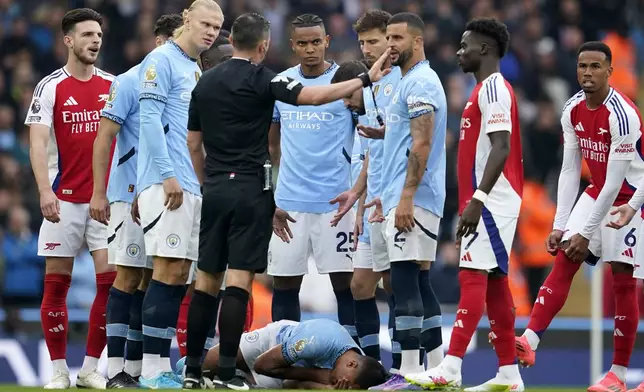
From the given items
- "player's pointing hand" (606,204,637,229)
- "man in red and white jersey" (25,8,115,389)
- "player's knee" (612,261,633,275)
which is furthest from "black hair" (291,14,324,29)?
"player's knee" (612,261,633,275)

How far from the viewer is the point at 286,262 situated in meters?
11.5

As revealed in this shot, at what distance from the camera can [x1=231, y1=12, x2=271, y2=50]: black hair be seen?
386 inches

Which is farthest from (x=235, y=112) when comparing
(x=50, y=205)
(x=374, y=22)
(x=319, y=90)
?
(x=374, y=22)

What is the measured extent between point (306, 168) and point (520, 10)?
39.6 ft

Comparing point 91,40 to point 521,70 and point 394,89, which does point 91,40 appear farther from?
point 521,70

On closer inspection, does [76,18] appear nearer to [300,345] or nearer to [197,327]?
[197,327]

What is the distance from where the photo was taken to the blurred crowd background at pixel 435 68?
56.2 feet

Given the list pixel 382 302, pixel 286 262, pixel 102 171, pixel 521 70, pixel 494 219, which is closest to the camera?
pixel 494 219

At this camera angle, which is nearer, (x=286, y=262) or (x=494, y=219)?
(x=494, y=219)

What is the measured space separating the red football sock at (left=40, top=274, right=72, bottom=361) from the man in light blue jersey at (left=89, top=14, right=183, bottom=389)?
510 mm

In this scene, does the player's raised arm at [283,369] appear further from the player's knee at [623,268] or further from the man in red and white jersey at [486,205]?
the player's knee at [623,268]

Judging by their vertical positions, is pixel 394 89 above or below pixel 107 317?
above

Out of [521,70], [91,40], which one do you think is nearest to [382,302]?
[521,70]

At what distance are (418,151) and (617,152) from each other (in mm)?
1530
